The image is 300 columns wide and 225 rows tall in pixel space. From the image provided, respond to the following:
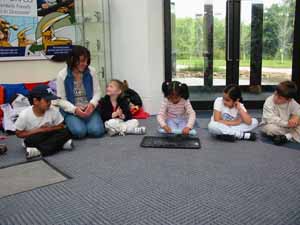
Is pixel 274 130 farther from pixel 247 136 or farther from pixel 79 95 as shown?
pixel 79 95

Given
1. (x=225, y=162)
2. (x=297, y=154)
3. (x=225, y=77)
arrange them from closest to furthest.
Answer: (x=225, y=162)
(x=297, y=154)
(x=225, y=77)

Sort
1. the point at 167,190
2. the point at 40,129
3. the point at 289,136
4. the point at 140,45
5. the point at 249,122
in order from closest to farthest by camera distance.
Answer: the point at 167,190, the point at 40,129, the point at 289,136, the point at 249,122, the point at 140,45

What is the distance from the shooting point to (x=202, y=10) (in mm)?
4359

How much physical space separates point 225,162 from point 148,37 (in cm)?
230

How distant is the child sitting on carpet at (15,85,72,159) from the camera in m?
2.73

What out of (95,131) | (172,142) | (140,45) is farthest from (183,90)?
(140,45)

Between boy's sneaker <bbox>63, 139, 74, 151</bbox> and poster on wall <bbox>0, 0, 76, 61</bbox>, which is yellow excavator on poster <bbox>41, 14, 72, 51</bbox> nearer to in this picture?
poster on wall <bbox>0, 0, 76, 61</bbox>

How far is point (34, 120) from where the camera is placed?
2.81 m

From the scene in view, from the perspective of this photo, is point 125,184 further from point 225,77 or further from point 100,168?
point 225,77

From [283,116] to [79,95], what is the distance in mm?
2052

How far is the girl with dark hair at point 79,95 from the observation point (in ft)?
10.6

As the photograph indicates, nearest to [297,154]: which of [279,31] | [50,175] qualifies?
[50,175]

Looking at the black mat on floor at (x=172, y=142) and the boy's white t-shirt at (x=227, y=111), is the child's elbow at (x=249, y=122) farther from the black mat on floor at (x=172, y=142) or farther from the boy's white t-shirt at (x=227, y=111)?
the black mat on floor at (x=172, y=142)

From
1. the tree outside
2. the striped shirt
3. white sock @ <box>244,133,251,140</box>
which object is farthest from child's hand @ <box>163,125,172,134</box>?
the tree outside
